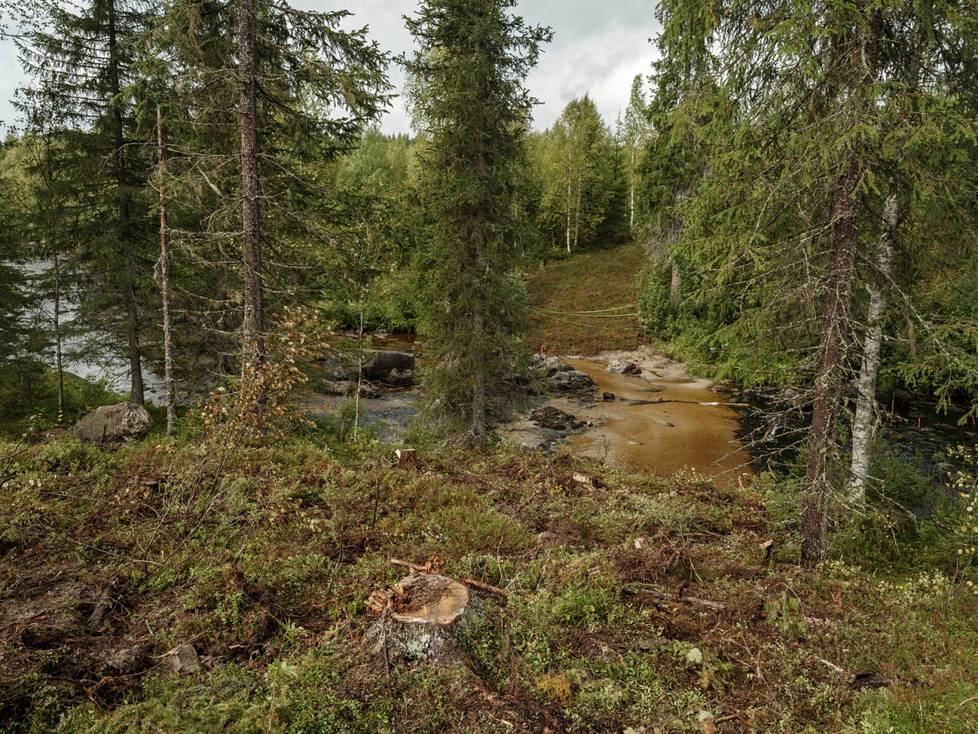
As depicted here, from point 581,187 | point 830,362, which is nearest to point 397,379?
point 830,362

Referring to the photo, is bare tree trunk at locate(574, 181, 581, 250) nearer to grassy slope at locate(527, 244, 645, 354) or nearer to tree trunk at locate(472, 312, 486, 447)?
grassy slope at locate(527, 244, 645, 354)

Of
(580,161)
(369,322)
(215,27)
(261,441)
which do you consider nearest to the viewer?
(261,441)

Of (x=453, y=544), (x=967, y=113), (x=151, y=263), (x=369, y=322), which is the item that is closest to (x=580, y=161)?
(x=369, y=322)

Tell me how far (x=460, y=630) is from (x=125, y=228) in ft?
56.0

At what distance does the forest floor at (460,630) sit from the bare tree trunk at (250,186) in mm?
2810

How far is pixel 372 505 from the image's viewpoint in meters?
7.52

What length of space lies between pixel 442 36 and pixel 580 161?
40171mm

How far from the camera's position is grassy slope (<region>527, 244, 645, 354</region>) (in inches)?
1399

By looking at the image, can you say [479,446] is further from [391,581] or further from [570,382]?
[570,382]

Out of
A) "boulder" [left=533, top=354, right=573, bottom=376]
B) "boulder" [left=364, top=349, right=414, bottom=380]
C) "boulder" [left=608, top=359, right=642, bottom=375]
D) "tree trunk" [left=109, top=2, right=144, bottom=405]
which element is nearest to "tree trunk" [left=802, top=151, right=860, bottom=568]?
"tree trunk" [left=109, top=2, right=144, bottom=405]

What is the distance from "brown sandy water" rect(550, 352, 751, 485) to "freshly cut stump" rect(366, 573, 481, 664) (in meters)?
10.1

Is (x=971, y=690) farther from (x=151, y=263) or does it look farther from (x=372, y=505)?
(x=151, y=263)

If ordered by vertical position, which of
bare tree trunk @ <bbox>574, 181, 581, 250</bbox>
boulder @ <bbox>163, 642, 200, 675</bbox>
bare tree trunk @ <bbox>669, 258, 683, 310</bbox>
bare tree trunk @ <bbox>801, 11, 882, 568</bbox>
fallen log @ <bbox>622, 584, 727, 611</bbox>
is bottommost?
fallen log @ <bbox>622, 584, 727, 611</bbox>

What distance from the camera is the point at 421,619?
437cm
